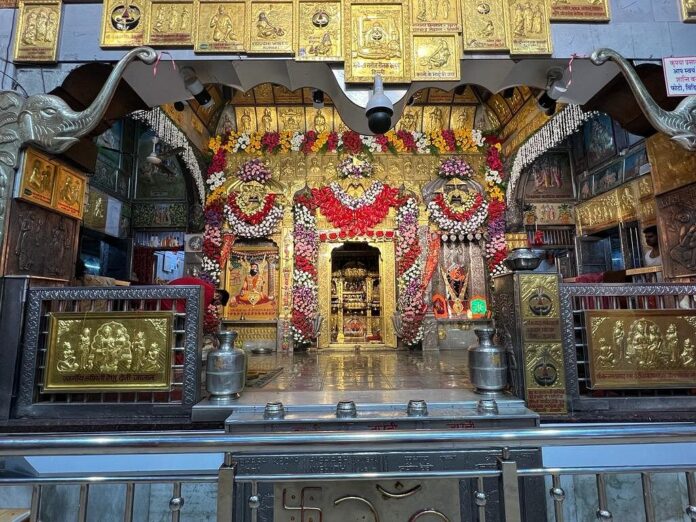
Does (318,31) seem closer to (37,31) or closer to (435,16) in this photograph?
(435,16)

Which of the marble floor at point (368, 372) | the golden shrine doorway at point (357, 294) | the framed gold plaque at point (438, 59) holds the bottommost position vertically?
the marble floor at point (368, 372)

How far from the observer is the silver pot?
381 centimetres

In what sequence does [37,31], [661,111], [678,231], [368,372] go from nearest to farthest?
1. [661,111]
2. [37,31]
3. [678,231]
4. [368,372]

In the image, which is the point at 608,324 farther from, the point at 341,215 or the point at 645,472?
the point at 341,215

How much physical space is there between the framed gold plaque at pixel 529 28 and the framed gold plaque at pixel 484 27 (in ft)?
0.24

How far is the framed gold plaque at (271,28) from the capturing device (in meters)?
4.17

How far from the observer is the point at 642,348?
148 inches

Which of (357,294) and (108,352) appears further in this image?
(357,294)

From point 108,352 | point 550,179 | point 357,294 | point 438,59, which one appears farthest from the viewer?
point 357,294

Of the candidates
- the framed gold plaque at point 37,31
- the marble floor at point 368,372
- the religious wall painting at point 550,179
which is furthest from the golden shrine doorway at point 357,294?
the framed gold plaque at point 37,31

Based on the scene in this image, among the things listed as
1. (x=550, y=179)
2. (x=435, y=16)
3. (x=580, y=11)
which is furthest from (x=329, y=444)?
(x=550, y=179)

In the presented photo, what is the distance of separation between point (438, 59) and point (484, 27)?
625mm

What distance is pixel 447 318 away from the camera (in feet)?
31.1

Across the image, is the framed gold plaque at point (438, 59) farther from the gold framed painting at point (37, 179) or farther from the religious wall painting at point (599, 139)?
the religious wall painting at point (599, 139)
